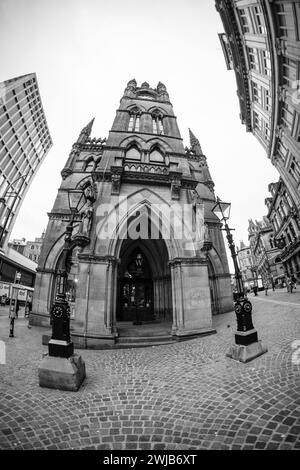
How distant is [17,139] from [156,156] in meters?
31.8

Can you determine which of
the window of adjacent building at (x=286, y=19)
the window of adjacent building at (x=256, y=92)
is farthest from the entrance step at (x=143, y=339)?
the window of adjacent building at (x=256, y=92)

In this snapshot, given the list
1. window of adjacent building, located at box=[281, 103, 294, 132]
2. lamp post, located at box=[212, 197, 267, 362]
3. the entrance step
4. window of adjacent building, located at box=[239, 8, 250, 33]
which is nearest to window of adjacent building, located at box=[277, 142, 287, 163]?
window of adjacent building, located at box=[281, 103, 294, 132]

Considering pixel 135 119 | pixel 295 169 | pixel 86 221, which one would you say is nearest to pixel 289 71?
pixel 295 169

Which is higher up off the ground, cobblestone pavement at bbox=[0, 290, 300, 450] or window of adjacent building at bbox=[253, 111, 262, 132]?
window of adjacent building at bbox=[253, 111, 262, 132]

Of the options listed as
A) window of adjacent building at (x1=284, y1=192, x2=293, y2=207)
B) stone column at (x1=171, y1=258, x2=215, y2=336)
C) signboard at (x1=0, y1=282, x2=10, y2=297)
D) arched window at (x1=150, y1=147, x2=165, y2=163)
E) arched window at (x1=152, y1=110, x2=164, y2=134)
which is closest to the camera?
stone column at (x1=171, y1=258, x2=215, y2=336)

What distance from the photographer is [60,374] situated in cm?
405

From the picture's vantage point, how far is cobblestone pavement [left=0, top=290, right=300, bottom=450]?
98.0 inches

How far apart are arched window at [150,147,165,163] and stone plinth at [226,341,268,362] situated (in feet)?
40.7

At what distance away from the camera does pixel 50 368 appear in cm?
412

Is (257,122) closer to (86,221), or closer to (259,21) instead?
(259,21)

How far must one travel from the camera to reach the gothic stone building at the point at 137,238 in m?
8.69

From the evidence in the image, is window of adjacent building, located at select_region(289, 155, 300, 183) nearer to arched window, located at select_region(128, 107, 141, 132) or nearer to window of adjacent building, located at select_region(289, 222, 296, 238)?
window of adjacent building, located at select_region(289, 222, 296, 238)

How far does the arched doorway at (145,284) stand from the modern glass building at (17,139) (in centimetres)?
2119
